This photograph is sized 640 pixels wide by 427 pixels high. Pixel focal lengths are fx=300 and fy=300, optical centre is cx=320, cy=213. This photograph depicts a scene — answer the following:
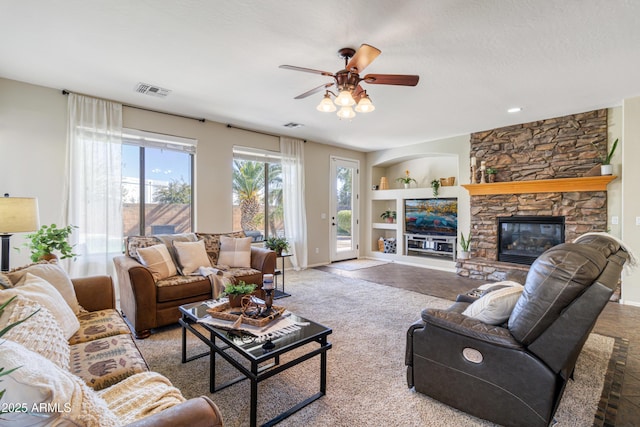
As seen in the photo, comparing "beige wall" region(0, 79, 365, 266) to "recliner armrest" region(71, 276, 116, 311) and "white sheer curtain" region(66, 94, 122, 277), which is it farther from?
"recliner armrest" region(71, 276, 116, 311)

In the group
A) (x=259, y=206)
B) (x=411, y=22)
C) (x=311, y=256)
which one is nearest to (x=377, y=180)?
(x=311, y=256)

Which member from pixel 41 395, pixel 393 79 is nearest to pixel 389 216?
pixel 393 79

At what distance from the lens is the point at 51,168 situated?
3.65 meters

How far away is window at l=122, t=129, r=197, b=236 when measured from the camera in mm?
4305

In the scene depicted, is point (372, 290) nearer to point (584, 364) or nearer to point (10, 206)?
point (584, 364)

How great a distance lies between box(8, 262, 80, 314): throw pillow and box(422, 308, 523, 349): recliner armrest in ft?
8.13

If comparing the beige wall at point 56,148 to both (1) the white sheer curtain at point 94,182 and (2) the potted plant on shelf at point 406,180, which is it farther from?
(2) the potted plant on shelf at point 406,180

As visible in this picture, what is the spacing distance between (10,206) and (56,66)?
61.6 inches

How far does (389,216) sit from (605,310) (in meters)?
4.36

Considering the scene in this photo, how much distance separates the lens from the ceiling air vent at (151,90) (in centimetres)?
354

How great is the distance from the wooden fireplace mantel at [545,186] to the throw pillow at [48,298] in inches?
227

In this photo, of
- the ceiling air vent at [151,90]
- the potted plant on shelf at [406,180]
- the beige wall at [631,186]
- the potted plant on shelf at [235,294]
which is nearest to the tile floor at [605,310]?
the beige wall at [631,186]

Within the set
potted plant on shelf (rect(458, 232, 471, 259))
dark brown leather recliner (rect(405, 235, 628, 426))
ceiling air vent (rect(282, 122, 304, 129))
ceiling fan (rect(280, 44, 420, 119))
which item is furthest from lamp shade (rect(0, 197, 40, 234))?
potted plant on shelf (rect(458, 232, 471, 259))

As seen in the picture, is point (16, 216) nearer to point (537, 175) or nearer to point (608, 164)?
point (537, 175)
